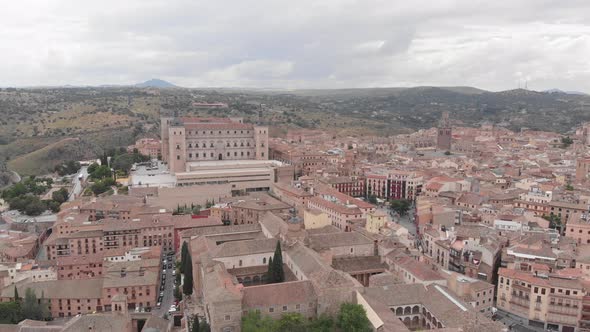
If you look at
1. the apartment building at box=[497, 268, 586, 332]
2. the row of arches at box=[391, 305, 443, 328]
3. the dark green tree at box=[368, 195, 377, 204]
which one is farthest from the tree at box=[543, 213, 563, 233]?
the row of arches at box=[391, 305, 443, 328]

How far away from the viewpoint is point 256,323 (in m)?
29.4

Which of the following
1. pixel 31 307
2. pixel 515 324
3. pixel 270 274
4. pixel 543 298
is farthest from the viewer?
pixel 31 307

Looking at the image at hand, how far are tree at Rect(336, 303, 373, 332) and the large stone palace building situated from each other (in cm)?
5520

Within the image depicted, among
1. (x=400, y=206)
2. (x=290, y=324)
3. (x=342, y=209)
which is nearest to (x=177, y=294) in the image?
(x=290, y=324)

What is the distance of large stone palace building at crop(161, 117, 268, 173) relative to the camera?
3194 inches

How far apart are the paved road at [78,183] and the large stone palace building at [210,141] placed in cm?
1475

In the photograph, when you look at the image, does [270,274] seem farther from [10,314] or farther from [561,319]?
[561,319]

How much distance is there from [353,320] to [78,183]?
67560 millimetres

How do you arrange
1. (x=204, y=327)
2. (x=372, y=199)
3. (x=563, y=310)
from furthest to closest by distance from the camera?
(x=372, y=199) < (x=563, y=310) < (x=204, y=327)

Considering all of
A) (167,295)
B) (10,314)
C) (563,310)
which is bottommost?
(167,295)

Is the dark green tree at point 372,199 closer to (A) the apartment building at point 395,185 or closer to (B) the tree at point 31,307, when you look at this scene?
(A) the apartment building at point 395,185

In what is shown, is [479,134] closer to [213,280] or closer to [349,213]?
[349,213]

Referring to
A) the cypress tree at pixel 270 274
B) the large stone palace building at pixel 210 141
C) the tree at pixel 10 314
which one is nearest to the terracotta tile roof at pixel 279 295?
the cypress tree at pixel 270 274

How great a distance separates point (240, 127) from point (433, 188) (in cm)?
3750
